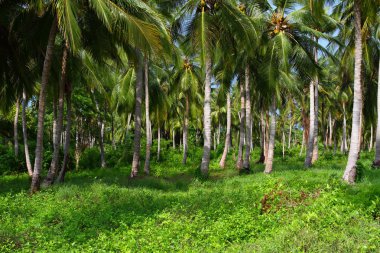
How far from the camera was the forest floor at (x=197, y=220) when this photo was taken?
5891 millimetres

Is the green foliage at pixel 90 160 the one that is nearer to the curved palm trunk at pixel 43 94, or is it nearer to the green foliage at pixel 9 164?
the green foliage at pixel 9 164

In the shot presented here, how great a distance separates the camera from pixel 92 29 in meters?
11.8

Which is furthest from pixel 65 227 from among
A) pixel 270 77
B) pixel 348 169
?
pixel 270 77

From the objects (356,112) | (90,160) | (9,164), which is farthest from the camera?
(90,160)

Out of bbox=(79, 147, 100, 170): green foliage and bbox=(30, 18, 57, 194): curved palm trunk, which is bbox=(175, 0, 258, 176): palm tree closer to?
bbox=(30, 18, 57, 194): curved palm trunk

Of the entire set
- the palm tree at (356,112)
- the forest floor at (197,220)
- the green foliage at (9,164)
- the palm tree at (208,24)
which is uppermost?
the palm tree at (208,24)

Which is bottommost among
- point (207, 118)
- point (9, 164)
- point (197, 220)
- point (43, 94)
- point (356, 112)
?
point (197, 220)

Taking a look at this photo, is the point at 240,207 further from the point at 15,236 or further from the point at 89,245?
the point at 15,236

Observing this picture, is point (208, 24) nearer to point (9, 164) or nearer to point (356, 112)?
point (356, 112)

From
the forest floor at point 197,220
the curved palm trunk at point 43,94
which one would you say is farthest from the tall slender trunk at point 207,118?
the curved palm trunk at point 43,94

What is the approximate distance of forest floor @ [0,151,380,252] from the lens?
19.3 feet

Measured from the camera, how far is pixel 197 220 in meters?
7.51

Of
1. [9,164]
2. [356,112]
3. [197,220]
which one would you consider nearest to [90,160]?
[9,164]

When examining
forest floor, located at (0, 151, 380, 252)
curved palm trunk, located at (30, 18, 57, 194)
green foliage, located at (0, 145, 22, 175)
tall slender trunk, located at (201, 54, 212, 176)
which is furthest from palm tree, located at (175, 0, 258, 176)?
green foliage, located at (0, 145, 22, 175)
